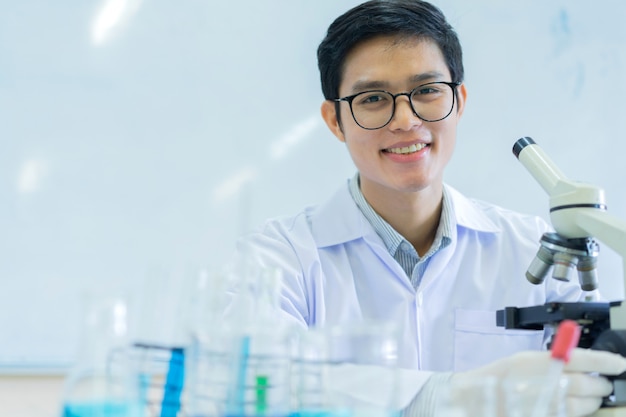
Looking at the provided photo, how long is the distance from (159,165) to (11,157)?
18.0 inches

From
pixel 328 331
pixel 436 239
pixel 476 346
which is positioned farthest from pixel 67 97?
pixel 328 331

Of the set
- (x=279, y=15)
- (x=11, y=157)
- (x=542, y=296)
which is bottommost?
(x=542, y=296)

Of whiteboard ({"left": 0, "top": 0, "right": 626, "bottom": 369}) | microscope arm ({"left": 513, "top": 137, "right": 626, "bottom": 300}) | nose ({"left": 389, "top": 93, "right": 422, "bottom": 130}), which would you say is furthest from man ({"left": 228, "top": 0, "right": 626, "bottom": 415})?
microscope arm ({"left": 513, "top": 137, "right": 626, "bottom": 300})

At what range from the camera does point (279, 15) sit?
2.60m

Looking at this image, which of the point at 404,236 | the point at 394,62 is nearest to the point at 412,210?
the point at 404,236

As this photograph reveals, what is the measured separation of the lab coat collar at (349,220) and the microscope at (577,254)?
0.54 meters

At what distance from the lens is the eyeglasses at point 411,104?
5.75 feet

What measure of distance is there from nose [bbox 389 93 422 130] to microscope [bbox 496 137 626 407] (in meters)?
0.38

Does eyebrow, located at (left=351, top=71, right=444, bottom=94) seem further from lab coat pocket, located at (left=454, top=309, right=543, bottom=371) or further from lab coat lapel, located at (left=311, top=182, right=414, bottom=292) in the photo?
lab coat pocket, located at (left=454, top=309, right=543, bottom=371)

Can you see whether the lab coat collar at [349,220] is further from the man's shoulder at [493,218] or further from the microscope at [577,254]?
the microscope at [577,254]

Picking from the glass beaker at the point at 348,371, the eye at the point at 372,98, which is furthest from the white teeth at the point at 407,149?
the glass beaker at the point at 348,371

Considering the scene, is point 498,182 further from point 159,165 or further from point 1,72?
point 1,72

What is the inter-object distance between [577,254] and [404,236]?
2.39 feet

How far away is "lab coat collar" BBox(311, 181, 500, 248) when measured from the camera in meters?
1.87
